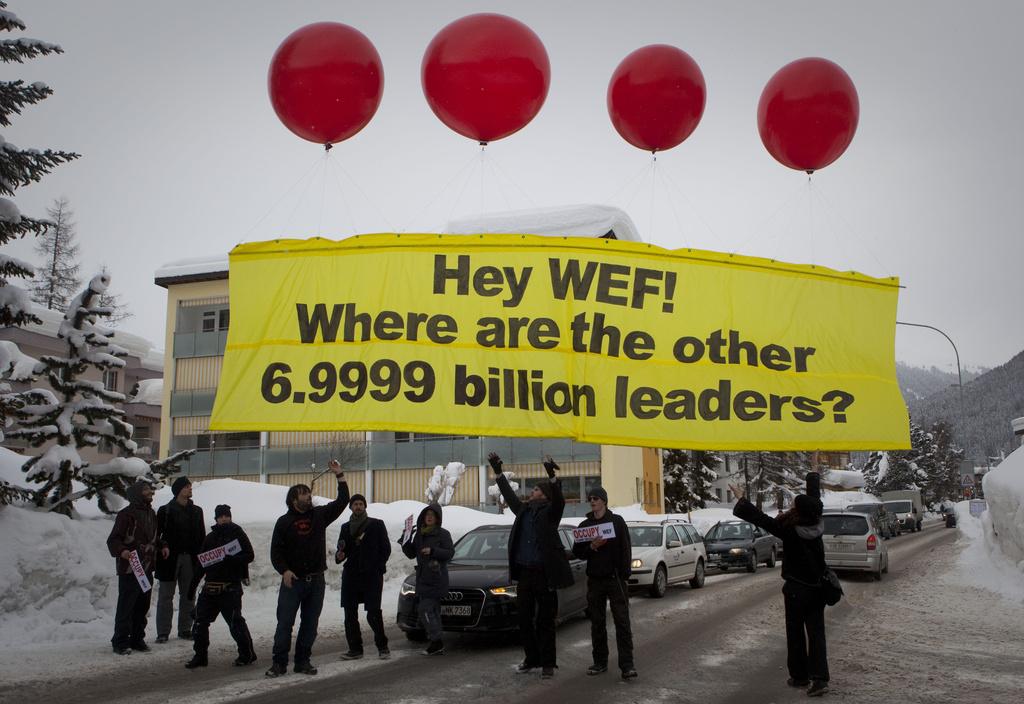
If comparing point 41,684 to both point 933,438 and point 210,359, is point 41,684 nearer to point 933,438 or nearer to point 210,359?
point 210,359

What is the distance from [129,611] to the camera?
416 inches

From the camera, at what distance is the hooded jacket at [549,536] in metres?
9.18

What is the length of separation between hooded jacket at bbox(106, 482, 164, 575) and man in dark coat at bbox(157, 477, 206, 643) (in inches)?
7.2

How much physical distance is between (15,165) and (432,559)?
8.43 metres

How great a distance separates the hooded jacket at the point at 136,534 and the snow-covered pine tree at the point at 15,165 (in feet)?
12.0

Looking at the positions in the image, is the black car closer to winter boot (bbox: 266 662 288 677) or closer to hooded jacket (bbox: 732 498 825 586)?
winter boot (bbox: 266 662 288 677)

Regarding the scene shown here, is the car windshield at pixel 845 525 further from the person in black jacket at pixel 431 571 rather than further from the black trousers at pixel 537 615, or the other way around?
the black trousers at pixel 537 615

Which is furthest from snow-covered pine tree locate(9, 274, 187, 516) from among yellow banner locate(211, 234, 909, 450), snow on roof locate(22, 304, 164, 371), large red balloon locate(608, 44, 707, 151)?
snow on roof locate(22, 304, 164, 371)

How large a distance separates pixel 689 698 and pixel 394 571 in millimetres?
10340

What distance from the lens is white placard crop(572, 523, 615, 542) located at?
919 centimetres

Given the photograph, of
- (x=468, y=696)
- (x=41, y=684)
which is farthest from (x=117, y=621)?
(x=468, y=696)

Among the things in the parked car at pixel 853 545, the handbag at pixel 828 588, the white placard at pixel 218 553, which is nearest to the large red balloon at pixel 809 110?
the handbag at pixel 828 588

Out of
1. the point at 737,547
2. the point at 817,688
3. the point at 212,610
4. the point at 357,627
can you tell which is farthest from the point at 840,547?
the point at 212,610

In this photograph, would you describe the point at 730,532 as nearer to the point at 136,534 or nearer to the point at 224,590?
the point at 136,534
